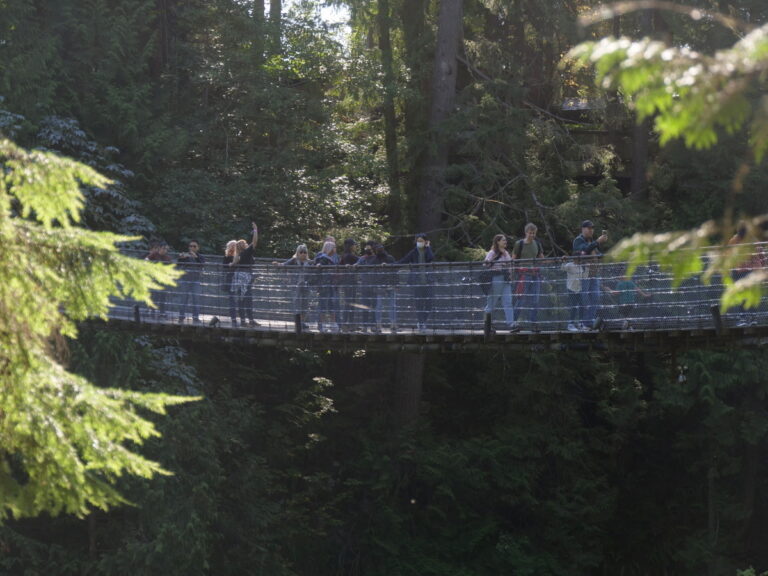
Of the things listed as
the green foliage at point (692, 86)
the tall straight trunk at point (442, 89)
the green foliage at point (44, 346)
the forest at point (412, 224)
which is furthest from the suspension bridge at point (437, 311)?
the tall straight trunk at point (442, 89)

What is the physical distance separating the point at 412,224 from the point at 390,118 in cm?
165

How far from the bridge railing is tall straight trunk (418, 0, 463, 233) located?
6.18 meters

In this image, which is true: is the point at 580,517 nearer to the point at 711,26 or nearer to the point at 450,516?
the point at 450,516

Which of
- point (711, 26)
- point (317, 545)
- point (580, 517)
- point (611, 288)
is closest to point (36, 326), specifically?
point (611, 288)

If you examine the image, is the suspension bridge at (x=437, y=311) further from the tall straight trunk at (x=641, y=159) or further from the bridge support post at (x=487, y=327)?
the tall straight trunk at (x=641, y=159)

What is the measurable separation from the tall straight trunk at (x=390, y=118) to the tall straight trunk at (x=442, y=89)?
58cm

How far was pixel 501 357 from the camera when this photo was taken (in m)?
16.0

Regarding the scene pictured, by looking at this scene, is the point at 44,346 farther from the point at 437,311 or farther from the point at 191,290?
the point at 191,290

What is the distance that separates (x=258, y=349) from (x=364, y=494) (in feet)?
8.07

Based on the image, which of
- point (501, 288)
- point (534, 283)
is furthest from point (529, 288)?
point (501, 288)

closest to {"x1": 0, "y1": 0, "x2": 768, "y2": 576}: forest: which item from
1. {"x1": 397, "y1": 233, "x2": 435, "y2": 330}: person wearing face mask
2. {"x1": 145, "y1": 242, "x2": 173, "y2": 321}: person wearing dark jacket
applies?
{"x1": 145, "y1": 242, "x2": 173, "y2": 321}: person wearing dark jacket

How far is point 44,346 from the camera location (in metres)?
4.57

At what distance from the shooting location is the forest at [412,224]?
14766 mm

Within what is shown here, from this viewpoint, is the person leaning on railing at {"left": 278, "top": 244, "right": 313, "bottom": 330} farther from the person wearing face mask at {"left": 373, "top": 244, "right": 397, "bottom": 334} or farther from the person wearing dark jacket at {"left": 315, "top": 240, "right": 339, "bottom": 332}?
the person wearing face mask at {"left": 373, "top": 244, "right": 397, "bottom": 334}
